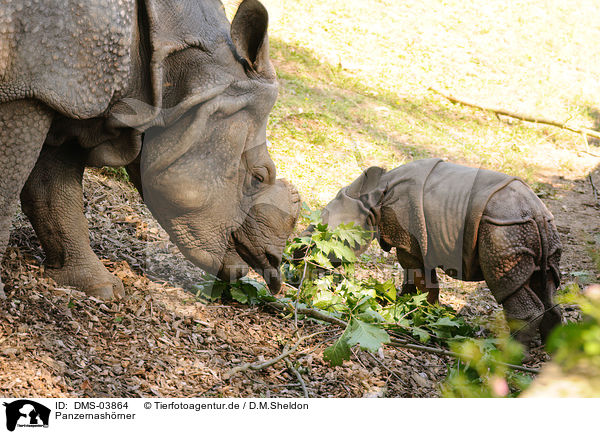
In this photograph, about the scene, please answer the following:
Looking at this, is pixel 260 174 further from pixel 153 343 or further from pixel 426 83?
pixel 426 83

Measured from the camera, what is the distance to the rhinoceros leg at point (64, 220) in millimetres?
4250

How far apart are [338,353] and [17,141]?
6.53 feet

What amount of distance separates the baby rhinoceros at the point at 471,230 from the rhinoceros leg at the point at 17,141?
115 inches

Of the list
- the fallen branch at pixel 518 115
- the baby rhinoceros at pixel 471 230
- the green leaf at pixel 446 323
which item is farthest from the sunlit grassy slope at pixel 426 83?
the green leaf at pixel 446 323

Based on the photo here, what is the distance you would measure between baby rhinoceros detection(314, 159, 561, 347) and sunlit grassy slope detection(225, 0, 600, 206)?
2187 millimetres

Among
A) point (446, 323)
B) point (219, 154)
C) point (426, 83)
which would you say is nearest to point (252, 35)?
point (219, 154)

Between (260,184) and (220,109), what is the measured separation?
23.5 inches

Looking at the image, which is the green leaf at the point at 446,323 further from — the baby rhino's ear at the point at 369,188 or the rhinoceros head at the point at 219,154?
the rhinoceros head at the point at 219,154

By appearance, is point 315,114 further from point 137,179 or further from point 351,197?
point 137,179

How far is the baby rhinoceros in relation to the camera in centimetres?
491

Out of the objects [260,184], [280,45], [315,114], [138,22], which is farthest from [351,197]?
[280,45]

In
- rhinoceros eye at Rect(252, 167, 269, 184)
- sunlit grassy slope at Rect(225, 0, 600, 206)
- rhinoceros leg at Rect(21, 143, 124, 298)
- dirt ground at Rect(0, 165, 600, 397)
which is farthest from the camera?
sunlit grassy slope at Rect(225, 0, 600, 206)
